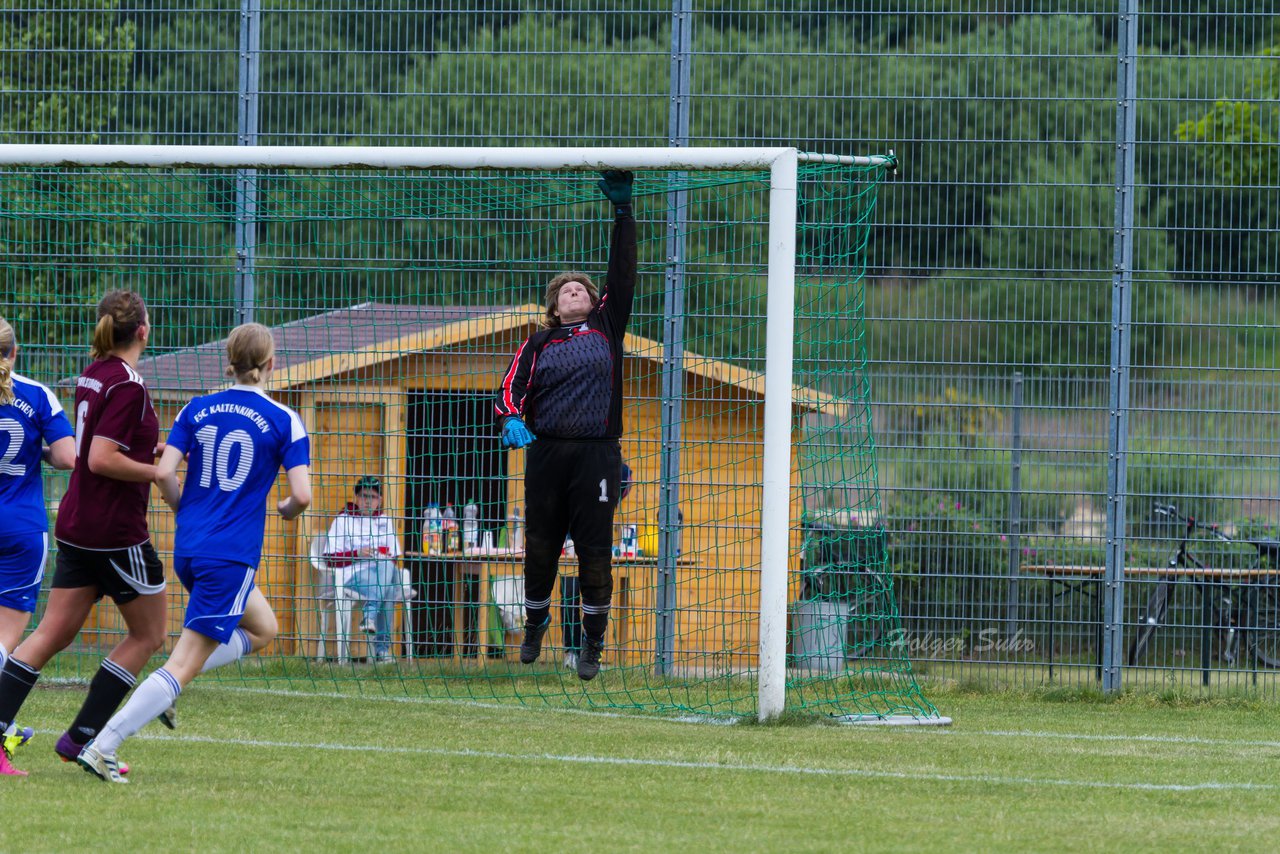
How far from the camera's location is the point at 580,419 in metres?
8.20

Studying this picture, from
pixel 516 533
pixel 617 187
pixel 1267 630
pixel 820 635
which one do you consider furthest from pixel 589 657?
pixel 1267 630

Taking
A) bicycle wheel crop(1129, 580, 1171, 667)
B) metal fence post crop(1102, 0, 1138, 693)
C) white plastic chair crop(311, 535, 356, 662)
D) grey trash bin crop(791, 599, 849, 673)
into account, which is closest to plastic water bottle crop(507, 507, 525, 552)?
white plastic chair crop(311, 535, 356, 662)

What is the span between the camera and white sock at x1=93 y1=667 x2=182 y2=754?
19.4ft

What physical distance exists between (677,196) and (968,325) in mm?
2019

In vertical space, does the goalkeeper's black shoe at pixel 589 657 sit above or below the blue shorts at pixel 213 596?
below

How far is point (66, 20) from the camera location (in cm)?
1169

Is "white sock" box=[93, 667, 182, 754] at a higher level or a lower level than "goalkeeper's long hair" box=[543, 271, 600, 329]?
lower

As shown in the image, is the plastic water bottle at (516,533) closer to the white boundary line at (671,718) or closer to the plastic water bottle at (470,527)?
the plastic water bottle at (470,527)

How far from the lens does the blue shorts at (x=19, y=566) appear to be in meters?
6.57

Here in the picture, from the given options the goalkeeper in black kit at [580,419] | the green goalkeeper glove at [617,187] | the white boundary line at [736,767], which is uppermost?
the green goalkeeper glove at [617,187]

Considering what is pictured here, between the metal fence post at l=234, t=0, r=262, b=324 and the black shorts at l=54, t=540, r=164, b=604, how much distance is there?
4.77 meters

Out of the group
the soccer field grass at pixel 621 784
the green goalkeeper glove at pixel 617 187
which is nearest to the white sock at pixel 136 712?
the soccer field grass at pixel 621 784

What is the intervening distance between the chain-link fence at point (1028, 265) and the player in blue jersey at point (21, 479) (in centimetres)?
405

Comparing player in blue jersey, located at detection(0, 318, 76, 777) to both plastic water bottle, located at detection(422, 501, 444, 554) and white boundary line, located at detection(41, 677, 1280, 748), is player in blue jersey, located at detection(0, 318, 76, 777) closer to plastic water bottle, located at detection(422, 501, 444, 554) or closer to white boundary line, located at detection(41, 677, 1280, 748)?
white boundary line, located at detection(41, 677, 1280, 748)
